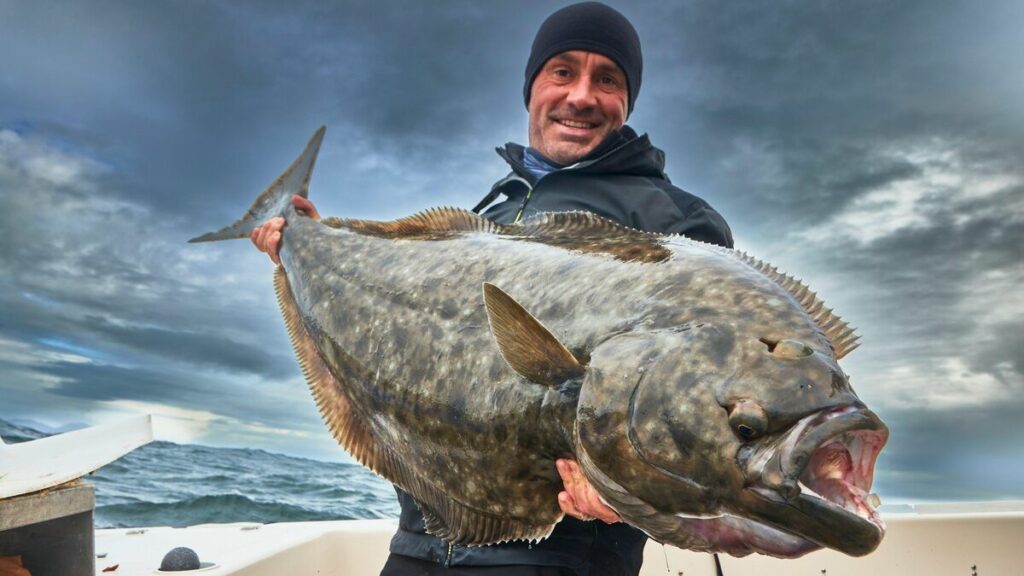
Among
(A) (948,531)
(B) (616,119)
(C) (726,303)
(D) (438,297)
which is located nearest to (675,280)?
(C) (726,303)

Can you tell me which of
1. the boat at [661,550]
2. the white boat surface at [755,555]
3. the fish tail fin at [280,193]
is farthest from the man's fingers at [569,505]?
the white boat surface at [755,555]

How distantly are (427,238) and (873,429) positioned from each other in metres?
1.91

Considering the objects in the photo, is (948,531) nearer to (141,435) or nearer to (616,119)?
(616,119)

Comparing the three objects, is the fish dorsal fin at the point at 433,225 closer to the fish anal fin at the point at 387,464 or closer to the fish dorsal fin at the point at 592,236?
the fish dorsal fin at the point at 592,236

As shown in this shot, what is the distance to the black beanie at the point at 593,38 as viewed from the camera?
4199mm

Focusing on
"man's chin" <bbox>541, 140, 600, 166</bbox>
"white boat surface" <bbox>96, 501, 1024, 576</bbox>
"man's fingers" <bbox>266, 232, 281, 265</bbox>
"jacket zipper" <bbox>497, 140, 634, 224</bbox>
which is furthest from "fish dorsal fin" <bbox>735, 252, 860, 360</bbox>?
"white boat surface" <bbox>96, 501, 1024, 576</bbox>

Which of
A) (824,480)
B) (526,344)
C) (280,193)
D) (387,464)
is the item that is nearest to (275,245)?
(280,193)

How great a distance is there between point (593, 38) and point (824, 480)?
3134 mm

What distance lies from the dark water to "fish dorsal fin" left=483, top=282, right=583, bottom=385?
589 cm

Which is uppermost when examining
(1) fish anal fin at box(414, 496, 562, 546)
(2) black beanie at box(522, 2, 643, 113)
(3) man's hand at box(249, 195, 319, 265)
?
(2) black beanie at box(522, 2, 643, 113)

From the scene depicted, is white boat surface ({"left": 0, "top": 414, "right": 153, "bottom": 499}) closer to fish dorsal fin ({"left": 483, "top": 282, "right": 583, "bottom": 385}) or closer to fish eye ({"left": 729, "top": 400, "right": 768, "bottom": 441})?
fish dorsal fin ({"left": 483, "top": 282, "right": 583, "bottom": 385})

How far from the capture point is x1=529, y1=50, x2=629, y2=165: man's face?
160 inches

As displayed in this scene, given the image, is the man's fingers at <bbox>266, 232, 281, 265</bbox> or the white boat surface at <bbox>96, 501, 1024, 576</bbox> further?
the white boat surface at <bbox>96, 501, 1024, 576</bbox>

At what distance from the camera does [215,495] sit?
34.9 ft
